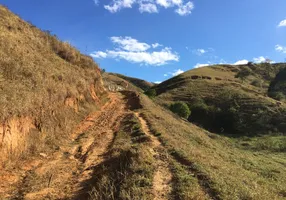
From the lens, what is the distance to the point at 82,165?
10328mm

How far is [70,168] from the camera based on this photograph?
10016 mm

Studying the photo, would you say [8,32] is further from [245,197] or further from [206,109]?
[206,109]

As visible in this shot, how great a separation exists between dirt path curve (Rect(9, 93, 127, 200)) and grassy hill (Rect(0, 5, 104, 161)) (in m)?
0.74

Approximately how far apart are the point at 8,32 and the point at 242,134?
38.8 metres

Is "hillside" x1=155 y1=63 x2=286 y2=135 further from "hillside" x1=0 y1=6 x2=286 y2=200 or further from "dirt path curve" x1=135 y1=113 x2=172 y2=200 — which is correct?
"dirt path curve" x1=135 y1=113 x2=172 y2=200

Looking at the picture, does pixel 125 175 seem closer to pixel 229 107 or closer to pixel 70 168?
pixel 70 168

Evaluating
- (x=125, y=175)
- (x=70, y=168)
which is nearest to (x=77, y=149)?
(x=70, y=168)

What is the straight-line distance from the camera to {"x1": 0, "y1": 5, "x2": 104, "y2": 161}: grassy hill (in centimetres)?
A: 978

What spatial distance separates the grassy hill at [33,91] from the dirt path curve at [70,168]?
29.1 inches

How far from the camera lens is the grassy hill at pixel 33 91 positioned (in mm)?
9781

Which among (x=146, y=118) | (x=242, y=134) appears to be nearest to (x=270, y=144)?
(x=242, y=134)

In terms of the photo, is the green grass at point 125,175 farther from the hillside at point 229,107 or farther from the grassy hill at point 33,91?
the hillside at point 229,107

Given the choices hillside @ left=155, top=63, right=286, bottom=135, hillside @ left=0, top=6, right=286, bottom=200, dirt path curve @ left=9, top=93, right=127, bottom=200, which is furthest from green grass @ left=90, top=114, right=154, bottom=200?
hillside @ left=155, top=63, right=286, bottom=135

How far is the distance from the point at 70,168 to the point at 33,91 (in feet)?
12.7
